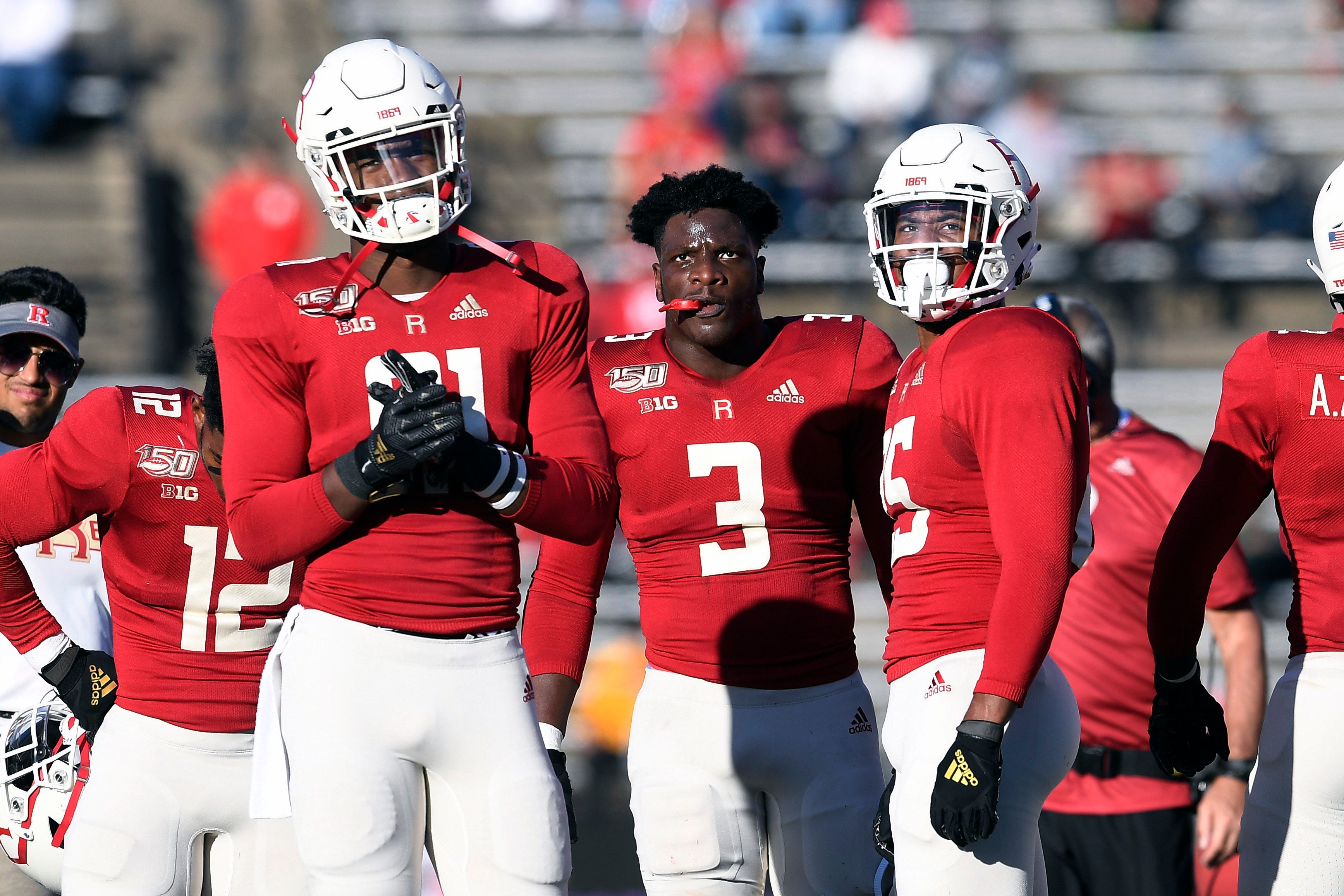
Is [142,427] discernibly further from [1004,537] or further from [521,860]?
[1004,537]

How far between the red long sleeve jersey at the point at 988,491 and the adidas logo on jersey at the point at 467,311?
891 millimetres

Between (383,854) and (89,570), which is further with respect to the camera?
(89,570)

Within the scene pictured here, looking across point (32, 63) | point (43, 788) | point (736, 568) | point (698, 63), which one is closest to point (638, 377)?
point (736, 568)

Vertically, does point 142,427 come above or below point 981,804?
above

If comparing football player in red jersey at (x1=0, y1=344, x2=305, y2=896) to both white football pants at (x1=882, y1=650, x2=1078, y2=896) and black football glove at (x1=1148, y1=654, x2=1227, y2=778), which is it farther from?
black football glove at (x1=1148, y1=654, x2=1227, y2=778)

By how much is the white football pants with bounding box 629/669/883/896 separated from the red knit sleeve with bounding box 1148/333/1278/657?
736mm

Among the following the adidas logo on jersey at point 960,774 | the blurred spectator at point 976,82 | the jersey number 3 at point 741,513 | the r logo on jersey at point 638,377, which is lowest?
the adidas logo on jersey at point 960,774

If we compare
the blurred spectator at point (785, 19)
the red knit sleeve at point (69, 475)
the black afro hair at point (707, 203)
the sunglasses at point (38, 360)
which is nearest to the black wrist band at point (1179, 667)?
the black afro hair at point (707, 203)

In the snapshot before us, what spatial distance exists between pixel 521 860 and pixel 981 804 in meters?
0.83

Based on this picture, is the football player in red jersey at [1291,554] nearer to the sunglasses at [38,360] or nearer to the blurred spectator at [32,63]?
the sunglasses at [38,360]

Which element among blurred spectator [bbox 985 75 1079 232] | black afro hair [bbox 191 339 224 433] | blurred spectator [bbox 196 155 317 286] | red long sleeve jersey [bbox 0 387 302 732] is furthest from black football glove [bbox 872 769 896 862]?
blurred spectator [bbox 196 155 317 286]

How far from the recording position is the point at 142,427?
12.3 feet

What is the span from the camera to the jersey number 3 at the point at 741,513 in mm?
3678

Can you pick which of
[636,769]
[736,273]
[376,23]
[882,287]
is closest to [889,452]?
[882,287]
